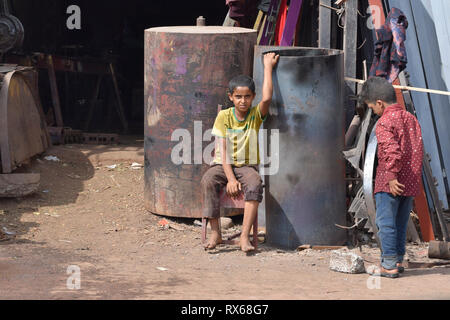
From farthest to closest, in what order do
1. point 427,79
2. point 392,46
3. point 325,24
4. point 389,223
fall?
1. point 427,79
2. point 325,24
3. point 392,46
4. point 389,223

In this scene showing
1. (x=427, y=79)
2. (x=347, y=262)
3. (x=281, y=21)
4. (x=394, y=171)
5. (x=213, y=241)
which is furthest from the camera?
(x=281, y=21)

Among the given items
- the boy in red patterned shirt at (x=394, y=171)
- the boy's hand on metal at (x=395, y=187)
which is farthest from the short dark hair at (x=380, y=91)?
the boy's hand on metal at (x=395, y=187)

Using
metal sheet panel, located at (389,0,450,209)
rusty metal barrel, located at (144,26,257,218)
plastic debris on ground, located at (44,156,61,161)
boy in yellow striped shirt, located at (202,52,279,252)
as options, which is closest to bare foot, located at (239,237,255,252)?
boy in yellow striped shirt, located at (202,52,279,252)

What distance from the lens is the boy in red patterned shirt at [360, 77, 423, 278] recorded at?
19.1 feet

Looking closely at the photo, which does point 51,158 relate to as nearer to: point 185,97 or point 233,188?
point 185,97

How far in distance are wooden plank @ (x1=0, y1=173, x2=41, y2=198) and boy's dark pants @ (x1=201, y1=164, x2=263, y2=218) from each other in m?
1.97

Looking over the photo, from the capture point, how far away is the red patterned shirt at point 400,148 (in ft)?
19.1

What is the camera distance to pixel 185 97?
726 cm

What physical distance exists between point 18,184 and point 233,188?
2.32 meters

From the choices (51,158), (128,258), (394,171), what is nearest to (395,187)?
(394,171)

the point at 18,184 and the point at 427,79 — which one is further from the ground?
the point at 427,79

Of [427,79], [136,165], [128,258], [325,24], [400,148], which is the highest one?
[325,24]

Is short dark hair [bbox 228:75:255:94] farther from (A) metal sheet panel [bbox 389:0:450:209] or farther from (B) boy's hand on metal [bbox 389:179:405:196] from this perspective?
(A) metal sheet panel [bbox 389:0:450:209]

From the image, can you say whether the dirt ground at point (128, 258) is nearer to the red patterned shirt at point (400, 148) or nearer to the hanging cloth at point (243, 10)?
the red patterned shirt at point (400, 148)
